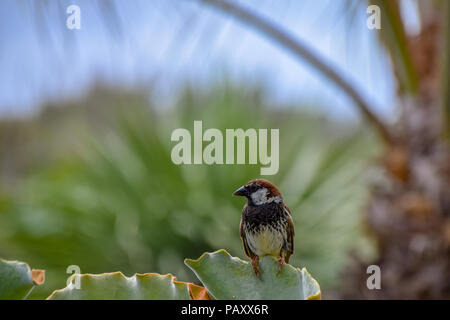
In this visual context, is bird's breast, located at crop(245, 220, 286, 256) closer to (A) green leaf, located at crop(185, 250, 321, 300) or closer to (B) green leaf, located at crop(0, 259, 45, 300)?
(A) green leaf, located at crop(185, 250, 321, 300)

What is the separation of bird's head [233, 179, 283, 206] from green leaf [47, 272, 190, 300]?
0.09 m

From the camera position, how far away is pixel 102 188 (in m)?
1.97

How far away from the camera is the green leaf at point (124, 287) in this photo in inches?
12.7

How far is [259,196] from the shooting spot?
393mm

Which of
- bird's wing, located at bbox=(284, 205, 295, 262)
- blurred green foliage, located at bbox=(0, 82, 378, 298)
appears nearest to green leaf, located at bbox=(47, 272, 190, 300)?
bird's wing, located at bbox=(284, 205, 295, 262)

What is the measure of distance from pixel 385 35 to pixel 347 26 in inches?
8.5

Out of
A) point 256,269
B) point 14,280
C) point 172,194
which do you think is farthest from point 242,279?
point 172,194

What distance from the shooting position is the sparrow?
388mm

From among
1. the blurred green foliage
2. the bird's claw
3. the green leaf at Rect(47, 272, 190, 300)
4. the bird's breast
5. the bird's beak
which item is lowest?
the green leaf at Rect(47, 272, 190, 300)

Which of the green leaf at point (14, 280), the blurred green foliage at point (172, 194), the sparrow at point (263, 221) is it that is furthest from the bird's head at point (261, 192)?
the blurred green foliage at point (172, 194)

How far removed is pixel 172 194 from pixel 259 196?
146 centimetres

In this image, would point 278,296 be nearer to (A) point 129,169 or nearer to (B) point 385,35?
(B) point 385,35

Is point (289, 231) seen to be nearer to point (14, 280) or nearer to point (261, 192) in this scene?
point (261, 192)
